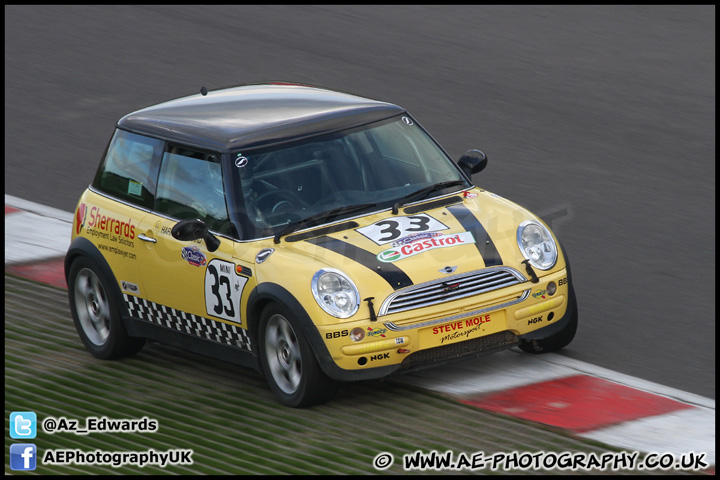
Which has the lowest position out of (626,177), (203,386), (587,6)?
(203,386)

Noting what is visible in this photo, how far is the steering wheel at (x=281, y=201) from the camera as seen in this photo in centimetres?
789

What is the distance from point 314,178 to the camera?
805cm

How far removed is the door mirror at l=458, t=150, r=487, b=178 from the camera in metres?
8.77

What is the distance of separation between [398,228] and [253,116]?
4.57ft

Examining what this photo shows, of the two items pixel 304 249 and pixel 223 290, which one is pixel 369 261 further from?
pixel 223 290

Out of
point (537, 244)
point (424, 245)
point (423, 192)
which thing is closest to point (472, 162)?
point (423, 192)

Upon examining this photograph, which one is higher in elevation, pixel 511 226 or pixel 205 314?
pixel 511 226

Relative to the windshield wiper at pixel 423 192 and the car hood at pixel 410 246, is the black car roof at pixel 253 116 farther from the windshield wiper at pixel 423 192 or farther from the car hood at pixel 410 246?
the car hood at pixel 410 246

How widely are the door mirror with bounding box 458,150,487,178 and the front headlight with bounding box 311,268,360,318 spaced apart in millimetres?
1794

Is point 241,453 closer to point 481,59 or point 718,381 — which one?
point 718,381

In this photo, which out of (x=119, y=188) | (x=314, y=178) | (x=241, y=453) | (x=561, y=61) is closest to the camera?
(x=241, y=453)

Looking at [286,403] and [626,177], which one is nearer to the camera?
[286,403]

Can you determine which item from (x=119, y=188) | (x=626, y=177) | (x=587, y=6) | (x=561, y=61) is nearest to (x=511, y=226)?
(x=119, y=188)

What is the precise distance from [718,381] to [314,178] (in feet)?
9.03
